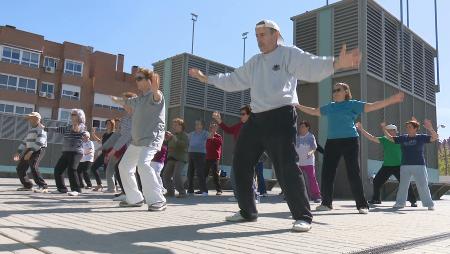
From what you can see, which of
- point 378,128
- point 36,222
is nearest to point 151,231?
point 36,222

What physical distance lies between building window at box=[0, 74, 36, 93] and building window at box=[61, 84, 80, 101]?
3166 mm

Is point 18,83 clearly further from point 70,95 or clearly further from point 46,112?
point 70,95

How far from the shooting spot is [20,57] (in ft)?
143

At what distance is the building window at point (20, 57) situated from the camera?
1677 inches

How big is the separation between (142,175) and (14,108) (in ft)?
139

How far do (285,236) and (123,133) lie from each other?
178 inches

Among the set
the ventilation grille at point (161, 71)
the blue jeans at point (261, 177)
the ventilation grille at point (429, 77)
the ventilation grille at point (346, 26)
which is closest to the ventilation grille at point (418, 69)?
the ventilation grille at point (429, 77)

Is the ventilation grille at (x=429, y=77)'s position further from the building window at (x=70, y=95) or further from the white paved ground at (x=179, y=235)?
the building window at (x=70, y=95)

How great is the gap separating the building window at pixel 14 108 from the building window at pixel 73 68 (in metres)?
6.12

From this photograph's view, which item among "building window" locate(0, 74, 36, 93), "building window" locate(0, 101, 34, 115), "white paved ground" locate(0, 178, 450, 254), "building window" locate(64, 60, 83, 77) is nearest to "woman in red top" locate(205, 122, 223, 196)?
"white paved ground" locate(0, 178, 450, 254)

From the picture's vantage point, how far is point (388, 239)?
3.52m

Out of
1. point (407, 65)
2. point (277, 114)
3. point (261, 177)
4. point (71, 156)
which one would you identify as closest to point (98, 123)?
point (407, 65)

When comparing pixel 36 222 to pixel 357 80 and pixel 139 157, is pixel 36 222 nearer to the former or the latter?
pixel 139 157

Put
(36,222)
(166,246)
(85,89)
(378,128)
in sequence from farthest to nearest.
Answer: (85,89) < (378,128) < (36,222) < (166,246)
